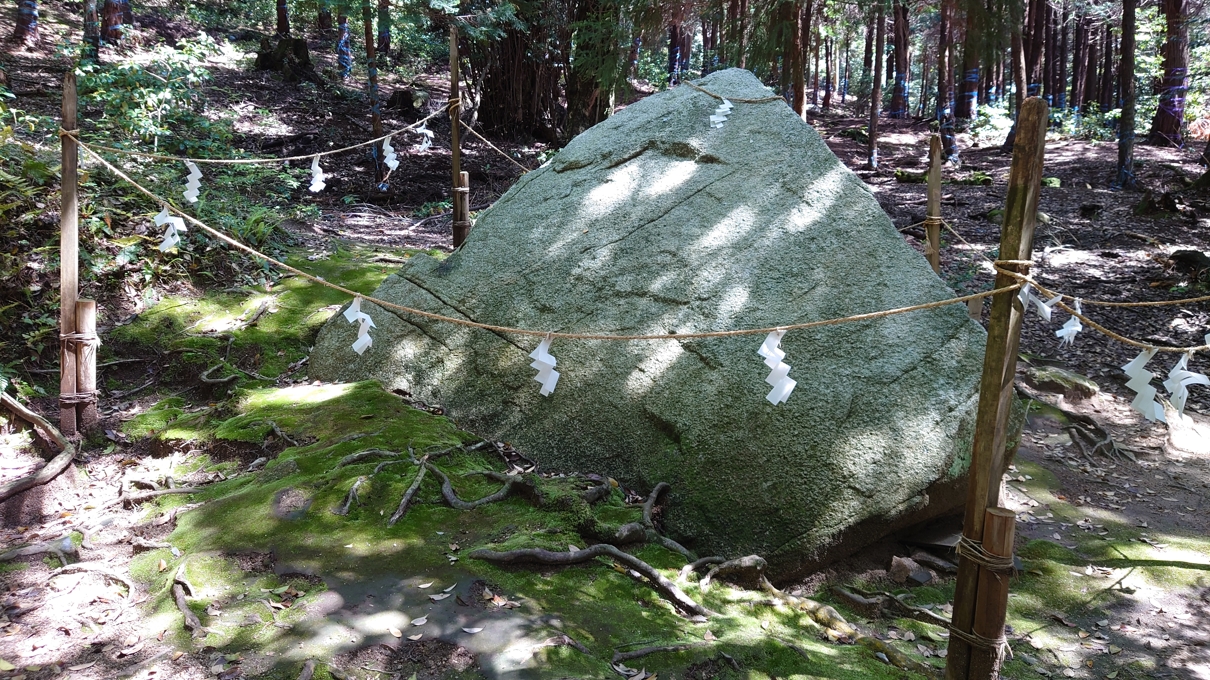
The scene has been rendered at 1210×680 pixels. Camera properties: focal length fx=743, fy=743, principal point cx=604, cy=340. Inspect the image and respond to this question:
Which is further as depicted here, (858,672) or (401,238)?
(401,238)

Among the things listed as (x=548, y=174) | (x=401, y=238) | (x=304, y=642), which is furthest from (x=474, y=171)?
(x=304, y=642)

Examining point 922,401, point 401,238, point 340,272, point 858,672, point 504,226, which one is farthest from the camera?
point 401,238

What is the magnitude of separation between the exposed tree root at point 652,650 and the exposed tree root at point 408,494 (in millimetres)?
1254

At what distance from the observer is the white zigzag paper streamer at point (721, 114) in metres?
5.14

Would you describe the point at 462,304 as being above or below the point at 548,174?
below

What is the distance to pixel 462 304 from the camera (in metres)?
4.80

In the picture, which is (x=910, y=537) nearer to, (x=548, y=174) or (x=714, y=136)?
(x=714, y=136)

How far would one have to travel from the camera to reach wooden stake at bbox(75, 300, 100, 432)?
4.09m

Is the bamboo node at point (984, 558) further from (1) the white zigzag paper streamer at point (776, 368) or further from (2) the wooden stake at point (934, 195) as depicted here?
(2) the wooden stake at point (934, 195)

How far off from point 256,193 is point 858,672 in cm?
866

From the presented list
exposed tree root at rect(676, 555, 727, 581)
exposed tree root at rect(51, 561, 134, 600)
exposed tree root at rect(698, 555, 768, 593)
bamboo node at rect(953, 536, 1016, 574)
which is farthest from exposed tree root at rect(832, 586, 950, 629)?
exposed tree root at rect(51, 561, 134, 600)

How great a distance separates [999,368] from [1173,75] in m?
14.7

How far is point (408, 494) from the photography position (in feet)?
11.3

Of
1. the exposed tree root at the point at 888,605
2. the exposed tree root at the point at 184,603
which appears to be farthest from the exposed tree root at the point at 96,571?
the exposed tree root at the point at 888,605
